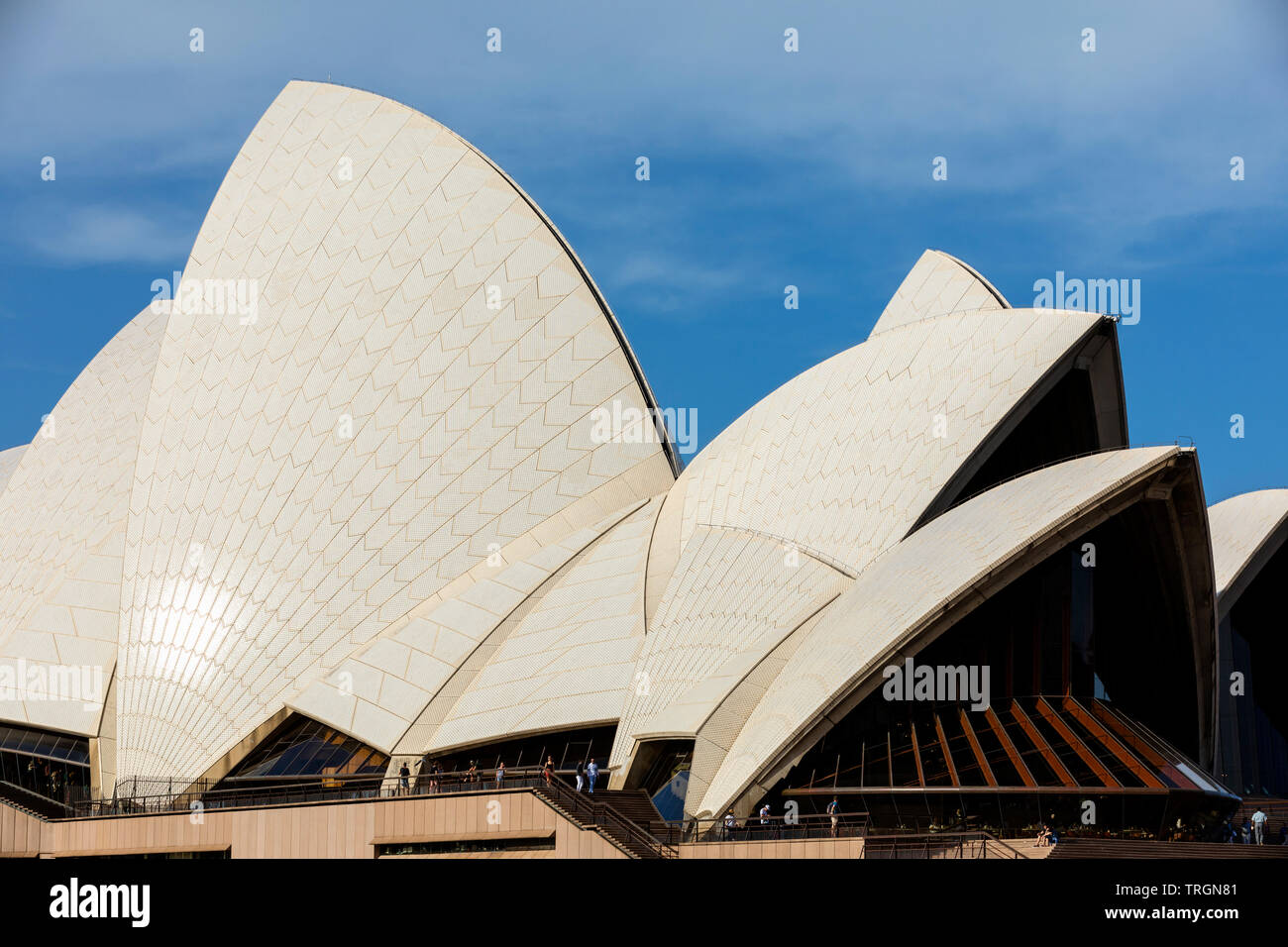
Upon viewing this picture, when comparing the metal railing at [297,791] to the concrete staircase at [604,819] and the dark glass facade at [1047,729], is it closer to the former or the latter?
the concrete staircase at [604,819]

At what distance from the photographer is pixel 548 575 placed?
114 feet

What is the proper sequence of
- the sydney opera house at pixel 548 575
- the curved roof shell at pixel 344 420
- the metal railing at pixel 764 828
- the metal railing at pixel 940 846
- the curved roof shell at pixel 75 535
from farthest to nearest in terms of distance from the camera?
the curved roof shell at pixel 75 535
the curved roof shell at pixel 344 420
the sydney opera house at pixel 548 575
the metal railing at pixel 764 828
the metal railing at pixel 940 846

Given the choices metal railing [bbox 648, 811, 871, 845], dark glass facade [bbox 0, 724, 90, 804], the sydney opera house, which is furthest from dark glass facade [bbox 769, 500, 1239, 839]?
dark glass facade [bbox 0, 724, 90, 804]

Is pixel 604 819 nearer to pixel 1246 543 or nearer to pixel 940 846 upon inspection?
Answer: pixel 940 846

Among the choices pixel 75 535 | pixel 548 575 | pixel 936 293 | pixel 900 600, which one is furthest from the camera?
pixel 936 293

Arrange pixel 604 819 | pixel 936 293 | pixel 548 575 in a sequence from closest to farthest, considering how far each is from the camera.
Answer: pixel 604 819 → pixel 548 575 → pixel 936 293

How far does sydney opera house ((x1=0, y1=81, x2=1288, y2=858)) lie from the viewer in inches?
1023

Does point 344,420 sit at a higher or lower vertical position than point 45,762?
higher

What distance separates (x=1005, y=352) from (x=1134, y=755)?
9864 millimetres

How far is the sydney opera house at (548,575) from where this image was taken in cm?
2598

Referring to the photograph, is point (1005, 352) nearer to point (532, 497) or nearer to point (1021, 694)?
point (1021, 694)

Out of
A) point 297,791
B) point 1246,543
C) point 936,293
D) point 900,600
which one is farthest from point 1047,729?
point 936,293

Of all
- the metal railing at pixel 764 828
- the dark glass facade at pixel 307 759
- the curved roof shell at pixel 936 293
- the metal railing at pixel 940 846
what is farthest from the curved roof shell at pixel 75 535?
the curved roof shell at pixel 936 293

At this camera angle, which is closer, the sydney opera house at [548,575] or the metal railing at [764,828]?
the metal railing at [764,828]
